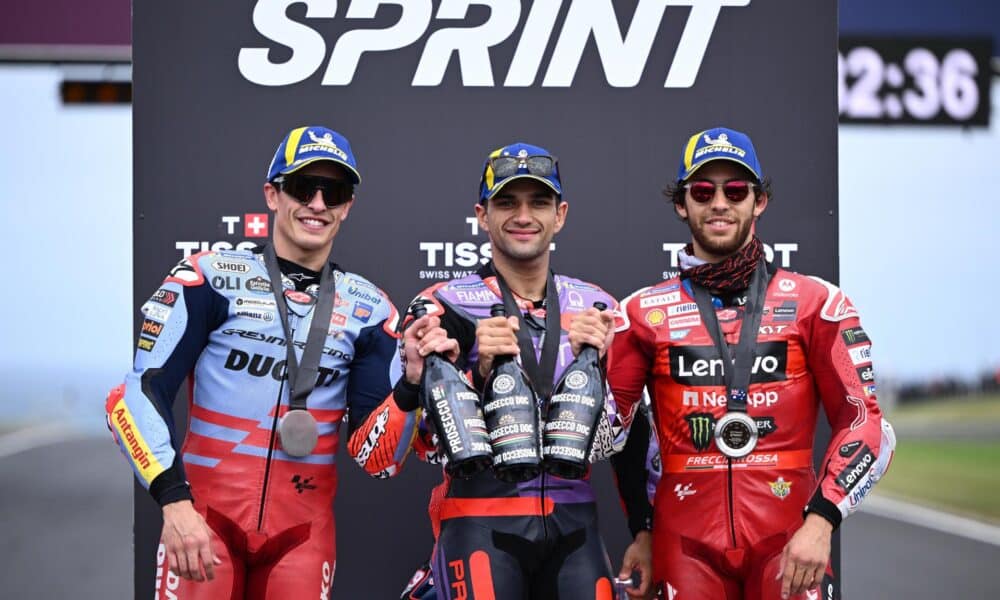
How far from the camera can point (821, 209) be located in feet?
13.6

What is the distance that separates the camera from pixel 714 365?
9.93 feet

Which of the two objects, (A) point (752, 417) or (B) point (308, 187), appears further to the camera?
(B) point (308, 187)

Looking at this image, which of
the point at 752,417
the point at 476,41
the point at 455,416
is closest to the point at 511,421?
the point at 455,416

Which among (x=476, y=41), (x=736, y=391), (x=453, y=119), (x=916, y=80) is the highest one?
(x=916, y=80)

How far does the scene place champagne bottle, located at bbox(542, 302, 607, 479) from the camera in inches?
99.4

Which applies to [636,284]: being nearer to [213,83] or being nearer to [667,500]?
[667,500]

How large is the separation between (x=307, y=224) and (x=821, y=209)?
2.15 meters

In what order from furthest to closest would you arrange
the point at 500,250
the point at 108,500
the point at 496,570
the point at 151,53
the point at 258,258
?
the point at 108,500
the point at 151,53
the point at 258,258
the point at 500,250
the point at 496,570

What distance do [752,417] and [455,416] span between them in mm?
979

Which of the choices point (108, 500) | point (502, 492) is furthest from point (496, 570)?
point (108, 500)

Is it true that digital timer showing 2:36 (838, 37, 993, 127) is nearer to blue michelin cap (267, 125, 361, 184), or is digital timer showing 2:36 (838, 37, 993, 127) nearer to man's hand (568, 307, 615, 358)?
blue michelin cap (267, 125, 361, 184)

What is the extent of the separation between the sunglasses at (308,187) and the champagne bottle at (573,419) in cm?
97

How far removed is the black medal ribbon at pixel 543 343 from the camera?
2.72 metres

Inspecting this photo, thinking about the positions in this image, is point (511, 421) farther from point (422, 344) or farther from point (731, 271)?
point (731, 271)
